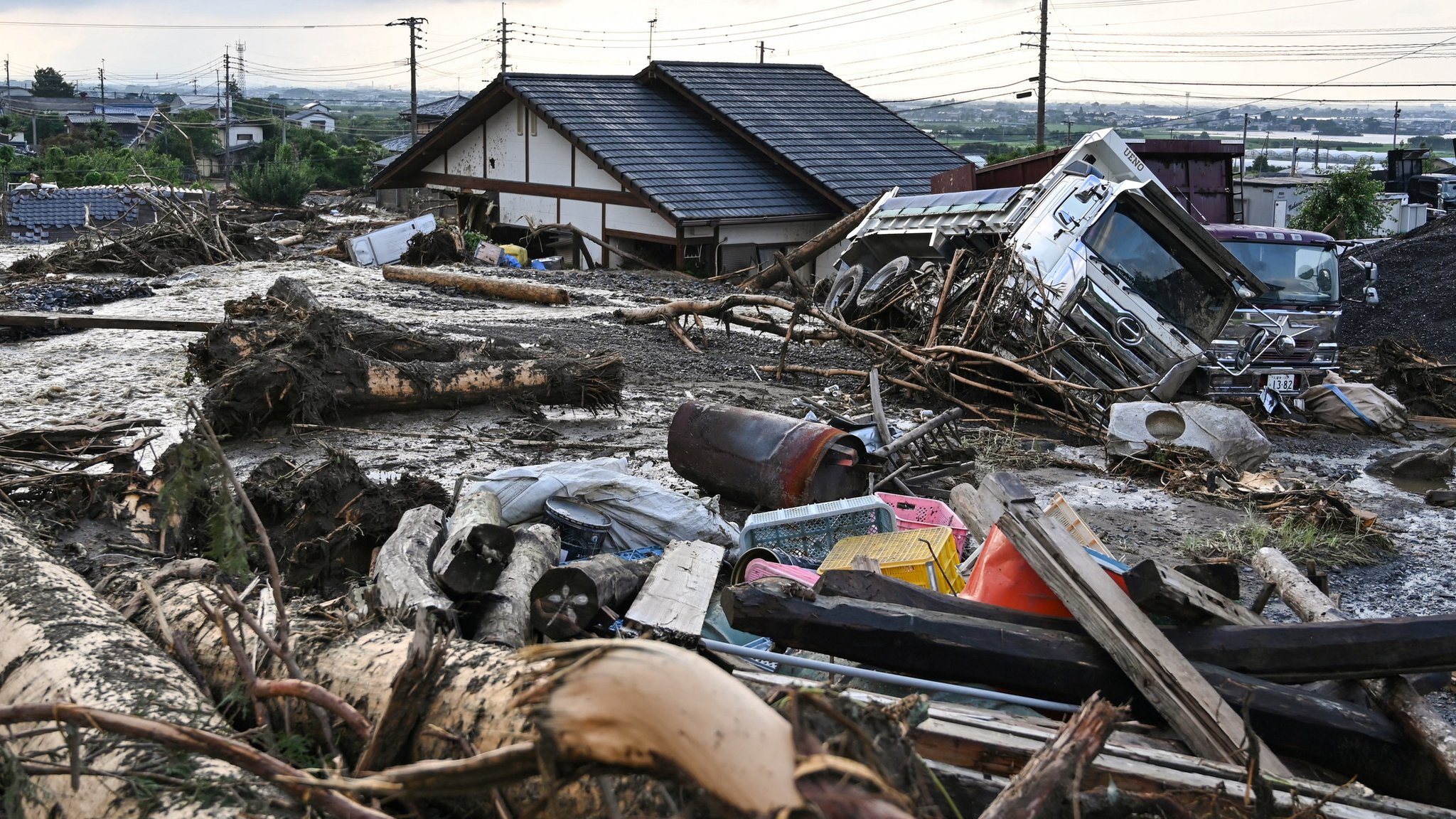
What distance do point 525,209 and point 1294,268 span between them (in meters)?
17.6

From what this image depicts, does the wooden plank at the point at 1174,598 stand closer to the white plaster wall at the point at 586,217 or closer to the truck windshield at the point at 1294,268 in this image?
the truck windshield at the point at 1294,268

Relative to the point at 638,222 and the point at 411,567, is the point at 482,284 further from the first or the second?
the point at 411,567

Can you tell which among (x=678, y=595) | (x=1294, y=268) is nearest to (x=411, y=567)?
(x=678, y=595)

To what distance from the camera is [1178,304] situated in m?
9.93

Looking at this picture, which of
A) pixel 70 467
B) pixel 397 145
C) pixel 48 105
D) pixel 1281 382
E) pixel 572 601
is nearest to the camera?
pixel 572 601

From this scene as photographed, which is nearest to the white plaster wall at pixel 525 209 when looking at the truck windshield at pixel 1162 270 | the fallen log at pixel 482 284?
the fallen log at pixel 482 284

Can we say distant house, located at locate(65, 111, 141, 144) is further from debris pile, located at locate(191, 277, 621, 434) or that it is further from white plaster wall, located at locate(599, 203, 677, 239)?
debris pile, located at locate(191, 277, 621, 434)

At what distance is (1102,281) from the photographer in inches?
381

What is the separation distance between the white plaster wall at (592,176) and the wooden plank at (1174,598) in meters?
19.4

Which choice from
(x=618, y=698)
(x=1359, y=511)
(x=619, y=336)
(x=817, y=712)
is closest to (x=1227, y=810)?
(x=817, y=712)

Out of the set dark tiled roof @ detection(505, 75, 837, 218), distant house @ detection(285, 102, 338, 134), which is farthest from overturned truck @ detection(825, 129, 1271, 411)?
distant house @ detection(285, 102, 338, 134)

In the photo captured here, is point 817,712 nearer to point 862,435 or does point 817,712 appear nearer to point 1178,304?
point 862,435

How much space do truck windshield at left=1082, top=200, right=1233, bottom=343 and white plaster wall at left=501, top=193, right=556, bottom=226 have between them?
1601 centimetres

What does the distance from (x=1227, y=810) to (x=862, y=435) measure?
13.8 feet
